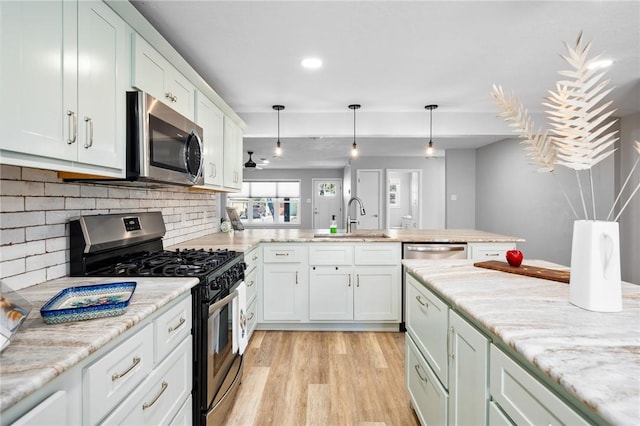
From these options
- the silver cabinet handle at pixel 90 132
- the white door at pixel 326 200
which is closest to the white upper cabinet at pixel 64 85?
the silver cabinet handle at pixel 90 132

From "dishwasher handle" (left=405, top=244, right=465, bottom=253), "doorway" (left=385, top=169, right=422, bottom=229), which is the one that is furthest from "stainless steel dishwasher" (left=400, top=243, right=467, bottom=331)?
"doorway" (left=385, top=169, right=422, bottom=229)

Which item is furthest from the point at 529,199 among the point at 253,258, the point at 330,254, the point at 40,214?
the point at 40,214

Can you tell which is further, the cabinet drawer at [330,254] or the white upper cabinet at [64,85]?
the cabinet drawer at [330,254]

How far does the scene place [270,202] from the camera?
11016mm

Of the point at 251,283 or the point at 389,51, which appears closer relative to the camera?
the point at 389,51

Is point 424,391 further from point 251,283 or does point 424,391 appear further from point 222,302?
point 251,283

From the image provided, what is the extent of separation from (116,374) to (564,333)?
4.24ft

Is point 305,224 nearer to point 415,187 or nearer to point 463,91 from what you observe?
point 415,187

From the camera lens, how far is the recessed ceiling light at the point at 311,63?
2.57 m

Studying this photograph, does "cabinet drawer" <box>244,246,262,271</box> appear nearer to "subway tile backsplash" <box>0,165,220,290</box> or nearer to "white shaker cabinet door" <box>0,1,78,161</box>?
"subway tile backsplash" <box>0,165,220,290</box>

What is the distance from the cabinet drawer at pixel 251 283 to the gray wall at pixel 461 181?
15.7 ft

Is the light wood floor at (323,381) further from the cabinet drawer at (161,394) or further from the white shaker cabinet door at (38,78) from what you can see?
the white shaker cabinet door at (38,78)

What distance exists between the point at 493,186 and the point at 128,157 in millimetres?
5959

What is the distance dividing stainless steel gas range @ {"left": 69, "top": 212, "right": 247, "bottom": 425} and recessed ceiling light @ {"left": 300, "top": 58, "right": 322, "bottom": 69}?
1.56 metres
